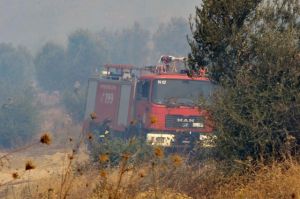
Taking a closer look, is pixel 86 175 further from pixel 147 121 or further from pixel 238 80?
pixel 147 121

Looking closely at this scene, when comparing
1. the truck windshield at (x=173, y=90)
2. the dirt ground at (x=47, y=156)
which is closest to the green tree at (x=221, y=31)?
the dirt ground at (x=47, y=156)

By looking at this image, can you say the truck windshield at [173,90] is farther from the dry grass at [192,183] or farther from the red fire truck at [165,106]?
the dry grass at [192,183]

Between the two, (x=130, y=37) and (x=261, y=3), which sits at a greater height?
(x=130, y=37)

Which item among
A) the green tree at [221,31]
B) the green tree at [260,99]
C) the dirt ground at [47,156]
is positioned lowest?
the dirt ground at [47,156]

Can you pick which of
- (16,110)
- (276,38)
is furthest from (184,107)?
(16,110)

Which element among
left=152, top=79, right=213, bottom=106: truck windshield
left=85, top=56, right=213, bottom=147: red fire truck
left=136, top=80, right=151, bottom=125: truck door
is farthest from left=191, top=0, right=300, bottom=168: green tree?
left=136, top=80, right=151, bottom=125: truck door

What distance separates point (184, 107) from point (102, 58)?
193 ft

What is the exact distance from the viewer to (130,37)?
348 feet

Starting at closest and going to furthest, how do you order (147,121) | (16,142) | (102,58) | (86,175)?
1. (86,175)
2. (147,121)
3. (16,142)
4. (102,58)

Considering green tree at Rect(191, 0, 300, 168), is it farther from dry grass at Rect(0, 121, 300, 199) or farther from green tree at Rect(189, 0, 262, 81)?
dry grass at Rect(0, 121, 300, 199)

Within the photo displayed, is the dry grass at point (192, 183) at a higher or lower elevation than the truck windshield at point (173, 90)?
lower

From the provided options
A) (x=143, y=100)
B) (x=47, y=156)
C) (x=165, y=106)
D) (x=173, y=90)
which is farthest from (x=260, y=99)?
(x=47, y=156)

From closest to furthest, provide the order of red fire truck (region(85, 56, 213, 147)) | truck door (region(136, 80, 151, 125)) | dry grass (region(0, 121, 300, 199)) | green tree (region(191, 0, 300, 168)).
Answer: dry grass (region(0, 121, 300, 199)) < green tree (region(191, 0, 300, 168)) < red fire truck (region(85, 56, 213, 147)) < truck door (region(136, 80, 151, 125))

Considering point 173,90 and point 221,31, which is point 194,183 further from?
point 173,90
